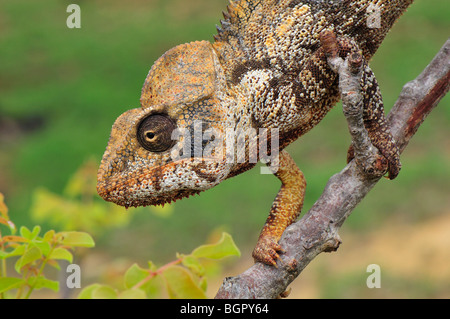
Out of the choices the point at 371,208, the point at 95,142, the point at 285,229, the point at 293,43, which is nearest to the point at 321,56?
the point at 293,43

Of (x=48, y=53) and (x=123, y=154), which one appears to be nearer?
(x=123, y=154)

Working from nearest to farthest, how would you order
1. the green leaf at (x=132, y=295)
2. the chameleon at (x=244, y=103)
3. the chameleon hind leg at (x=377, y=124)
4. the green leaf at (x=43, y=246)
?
the green leaf at (x=43, y=246) → the green leaf at (x=132, y=295) → the chameleon at (x=244, y=103) → the chameleon hind leg at (x=377, y=124)

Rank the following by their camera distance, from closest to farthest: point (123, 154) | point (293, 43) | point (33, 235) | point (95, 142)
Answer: point (33, 235), point (123, 154), point (293, 43), point (95, 142)

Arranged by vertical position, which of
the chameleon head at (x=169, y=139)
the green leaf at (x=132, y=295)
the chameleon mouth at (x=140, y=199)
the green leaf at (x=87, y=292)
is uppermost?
the chameleon head at (x=169, y=139)

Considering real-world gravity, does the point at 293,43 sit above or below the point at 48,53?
below

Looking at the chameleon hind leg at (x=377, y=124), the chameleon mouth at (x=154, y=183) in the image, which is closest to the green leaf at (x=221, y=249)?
the chameleon mouth at (x=154, y=183)

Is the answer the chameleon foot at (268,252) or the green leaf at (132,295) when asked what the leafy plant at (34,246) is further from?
the chameleon foot at (268,252)

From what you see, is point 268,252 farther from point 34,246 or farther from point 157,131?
point 34,246

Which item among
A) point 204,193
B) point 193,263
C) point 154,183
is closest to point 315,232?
point 193,263

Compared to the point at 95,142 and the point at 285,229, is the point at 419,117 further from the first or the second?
the point at 95,142
